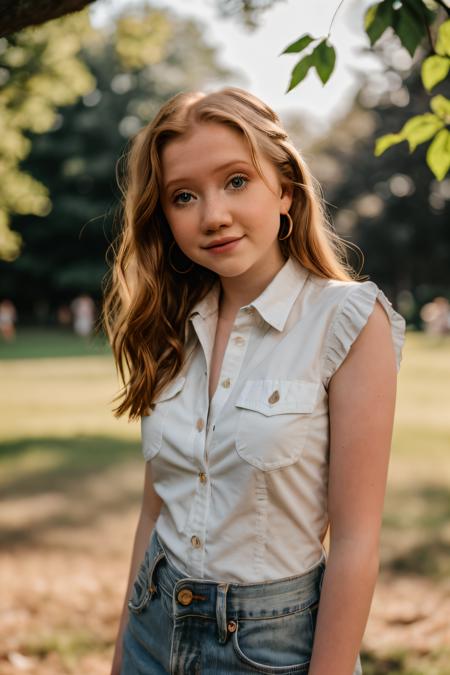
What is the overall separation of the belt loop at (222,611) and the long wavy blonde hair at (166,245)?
1.77 ft

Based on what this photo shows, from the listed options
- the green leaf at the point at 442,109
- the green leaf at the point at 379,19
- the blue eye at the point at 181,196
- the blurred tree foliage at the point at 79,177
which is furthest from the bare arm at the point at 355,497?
the blurred tree foliage at the point at 79,177

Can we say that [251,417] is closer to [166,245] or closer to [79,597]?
[166,245]

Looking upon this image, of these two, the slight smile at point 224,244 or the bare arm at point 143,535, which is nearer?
the slight smile at point 224,244

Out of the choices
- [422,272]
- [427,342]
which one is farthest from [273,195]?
[422,272]

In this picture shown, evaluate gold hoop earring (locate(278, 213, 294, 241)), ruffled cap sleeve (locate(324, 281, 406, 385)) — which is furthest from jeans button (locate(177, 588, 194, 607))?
gold hoop earring (locate(278, 213, 294, 241))

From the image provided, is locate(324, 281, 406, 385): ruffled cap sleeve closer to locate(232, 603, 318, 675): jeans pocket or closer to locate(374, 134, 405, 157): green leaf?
locate(232, 603, 318, 675): jeans pocket

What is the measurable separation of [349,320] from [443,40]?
3.47ft

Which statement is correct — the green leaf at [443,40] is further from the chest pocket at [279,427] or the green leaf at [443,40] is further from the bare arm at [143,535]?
the bare arm at [143,535]

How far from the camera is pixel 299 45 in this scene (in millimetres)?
1899

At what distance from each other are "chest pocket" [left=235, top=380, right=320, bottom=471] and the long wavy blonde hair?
0.39 m

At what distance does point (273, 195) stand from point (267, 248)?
0.45ft

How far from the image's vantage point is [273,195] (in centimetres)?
190

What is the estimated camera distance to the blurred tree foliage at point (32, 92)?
33.3 feet

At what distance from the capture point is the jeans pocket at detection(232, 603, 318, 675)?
1668 mm
